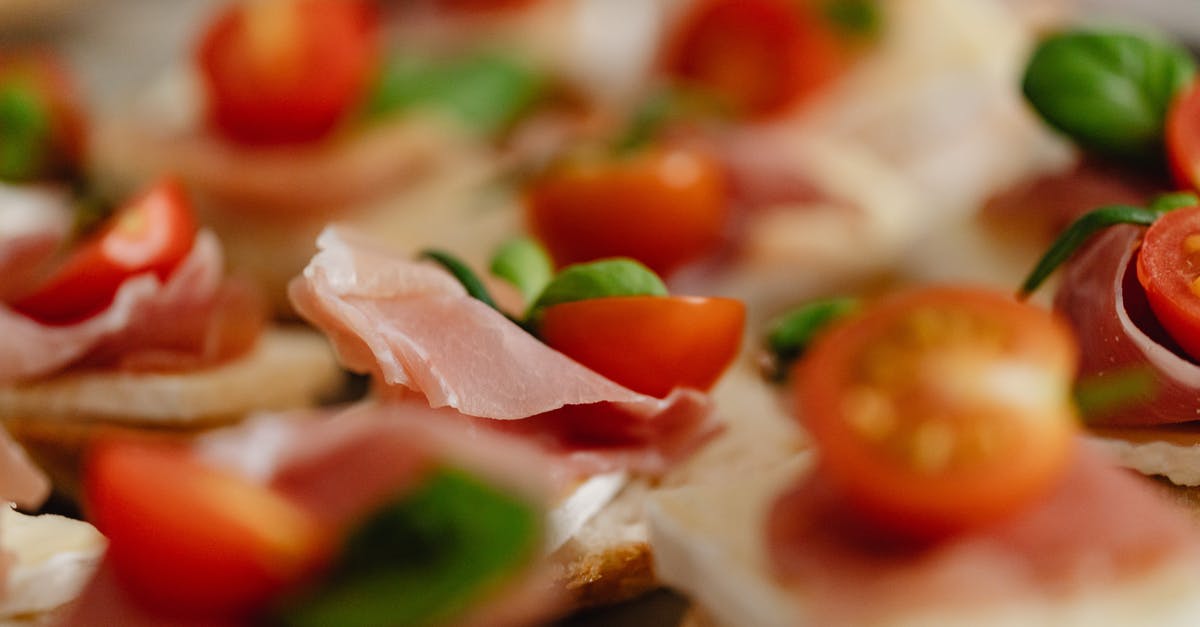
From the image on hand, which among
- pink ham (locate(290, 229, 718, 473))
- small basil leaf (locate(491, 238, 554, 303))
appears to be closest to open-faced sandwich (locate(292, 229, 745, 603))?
pink ham (locate(290, 229, 718, 473))

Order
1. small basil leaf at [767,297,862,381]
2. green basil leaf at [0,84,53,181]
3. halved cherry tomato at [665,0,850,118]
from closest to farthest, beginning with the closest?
small basil leaf at [767,297,862,381] → green basil leaf at [0,84,53,181] → halved cherry tomato at [665,0,850,118]

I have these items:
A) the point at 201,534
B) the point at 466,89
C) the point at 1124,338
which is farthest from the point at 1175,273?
the point at 466,89

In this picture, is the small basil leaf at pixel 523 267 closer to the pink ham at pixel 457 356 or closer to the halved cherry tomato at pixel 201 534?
the pink ham at pixel 457 356

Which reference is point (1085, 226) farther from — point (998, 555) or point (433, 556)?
point (433, 556)

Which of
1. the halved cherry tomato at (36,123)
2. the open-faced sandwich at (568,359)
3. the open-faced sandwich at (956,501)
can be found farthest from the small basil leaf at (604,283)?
the halved cherry tomato at (36,123)

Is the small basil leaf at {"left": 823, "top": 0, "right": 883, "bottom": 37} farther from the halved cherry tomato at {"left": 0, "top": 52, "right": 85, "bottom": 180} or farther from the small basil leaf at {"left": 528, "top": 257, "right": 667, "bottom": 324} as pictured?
the halved cherry tomato at {"left": 0, "top": 52, "right": 85, "bottom": 180}
